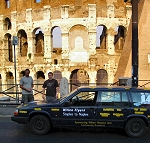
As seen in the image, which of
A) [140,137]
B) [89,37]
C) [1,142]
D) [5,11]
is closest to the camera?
[1,142]

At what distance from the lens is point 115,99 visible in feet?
21.4

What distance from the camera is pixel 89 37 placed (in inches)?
916

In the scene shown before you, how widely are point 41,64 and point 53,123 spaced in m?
18.6

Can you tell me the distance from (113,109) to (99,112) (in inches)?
17.4

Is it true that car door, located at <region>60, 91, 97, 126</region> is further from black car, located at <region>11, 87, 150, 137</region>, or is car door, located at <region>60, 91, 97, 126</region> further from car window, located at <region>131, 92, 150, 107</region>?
car window, located at <region>131, 92, 150, 107</region>

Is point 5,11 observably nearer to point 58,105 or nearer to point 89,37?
point 89,37

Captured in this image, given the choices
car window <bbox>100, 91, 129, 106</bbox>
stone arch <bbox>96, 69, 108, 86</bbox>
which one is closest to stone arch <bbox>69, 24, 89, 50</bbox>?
stone arch <bbox>96, 69, 108, 86</bbox>

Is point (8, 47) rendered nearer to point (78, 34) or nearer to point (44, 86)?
point (78, 34)

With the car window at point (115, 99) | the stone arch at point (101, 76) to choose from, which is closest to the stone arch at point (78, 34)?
the stone arch at point (101, 76)

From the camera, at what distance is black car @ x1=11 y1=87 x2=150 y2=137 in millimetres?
6398

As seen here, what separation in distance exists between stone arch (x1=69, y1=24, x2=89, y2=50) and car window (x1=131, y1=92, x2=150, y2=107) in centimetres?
1746

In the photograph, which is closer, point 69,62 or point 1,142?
point 1,142

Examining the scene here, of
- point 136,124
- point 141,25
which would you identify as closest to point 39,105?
point 136,124

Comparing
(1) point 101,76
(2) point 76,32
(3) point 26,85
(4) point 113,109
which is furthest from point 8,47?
(4) point 113,109
